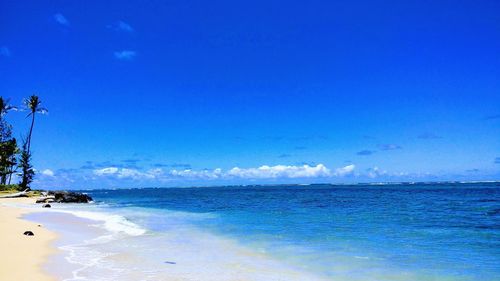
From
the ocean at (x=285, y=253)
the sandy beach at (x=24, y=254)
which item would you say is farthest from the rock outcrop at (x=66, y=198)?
the sandy beach at (x=24, y=254)

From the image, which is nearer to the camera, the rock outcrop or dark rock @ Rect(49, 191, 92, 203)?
the rock outcrop

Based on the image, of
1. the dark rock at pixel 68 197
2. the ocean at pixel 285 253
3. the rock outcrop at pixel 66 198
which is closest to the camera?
the ocean at pixel 285 253

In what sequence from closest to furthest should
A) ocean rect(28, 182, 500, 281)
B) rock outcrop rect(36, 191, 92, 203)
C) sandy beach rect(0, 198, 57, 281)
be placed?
sandy beach rect(0, 198, 57, 281) < ocean rect(28, 182, 500, 281) < rock outcrop rect(36, 191, 92, 203)

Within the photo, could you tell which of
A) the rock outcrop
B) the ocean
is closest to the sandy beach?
the ocean

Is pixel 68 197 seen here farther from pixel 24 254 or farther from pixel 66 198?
pixel 24 254

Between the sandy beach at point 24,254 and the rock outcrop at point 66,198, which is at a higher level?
the rock outcrop at point 66,198

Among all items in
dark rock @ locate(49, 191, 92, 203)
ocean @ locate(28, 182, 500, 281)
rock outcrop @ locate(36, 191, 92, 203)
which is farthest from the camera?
dark rock @ locate(49, 191, 92, 203)

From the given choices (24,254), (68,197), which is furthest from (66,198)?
(24,254)

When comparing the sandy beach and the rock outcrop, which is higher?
the rock outcrop

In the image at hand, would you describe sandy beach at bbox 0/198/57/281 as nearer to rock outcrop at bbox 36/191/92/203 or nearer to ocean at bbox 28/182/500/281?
ocean at bbox 28/182/500/281

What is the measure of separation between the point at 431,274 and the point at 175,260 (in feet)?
25.3

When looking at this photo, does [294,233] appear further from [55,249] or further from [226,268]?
[55,249]

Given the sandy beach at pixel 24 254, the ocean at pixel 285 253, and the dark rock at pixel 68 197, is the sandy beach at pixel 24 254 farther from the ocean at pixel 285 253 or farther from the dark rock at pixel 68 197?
the dark rock at pixel 68 197

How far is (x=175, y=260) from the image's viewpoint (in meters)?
11.9
